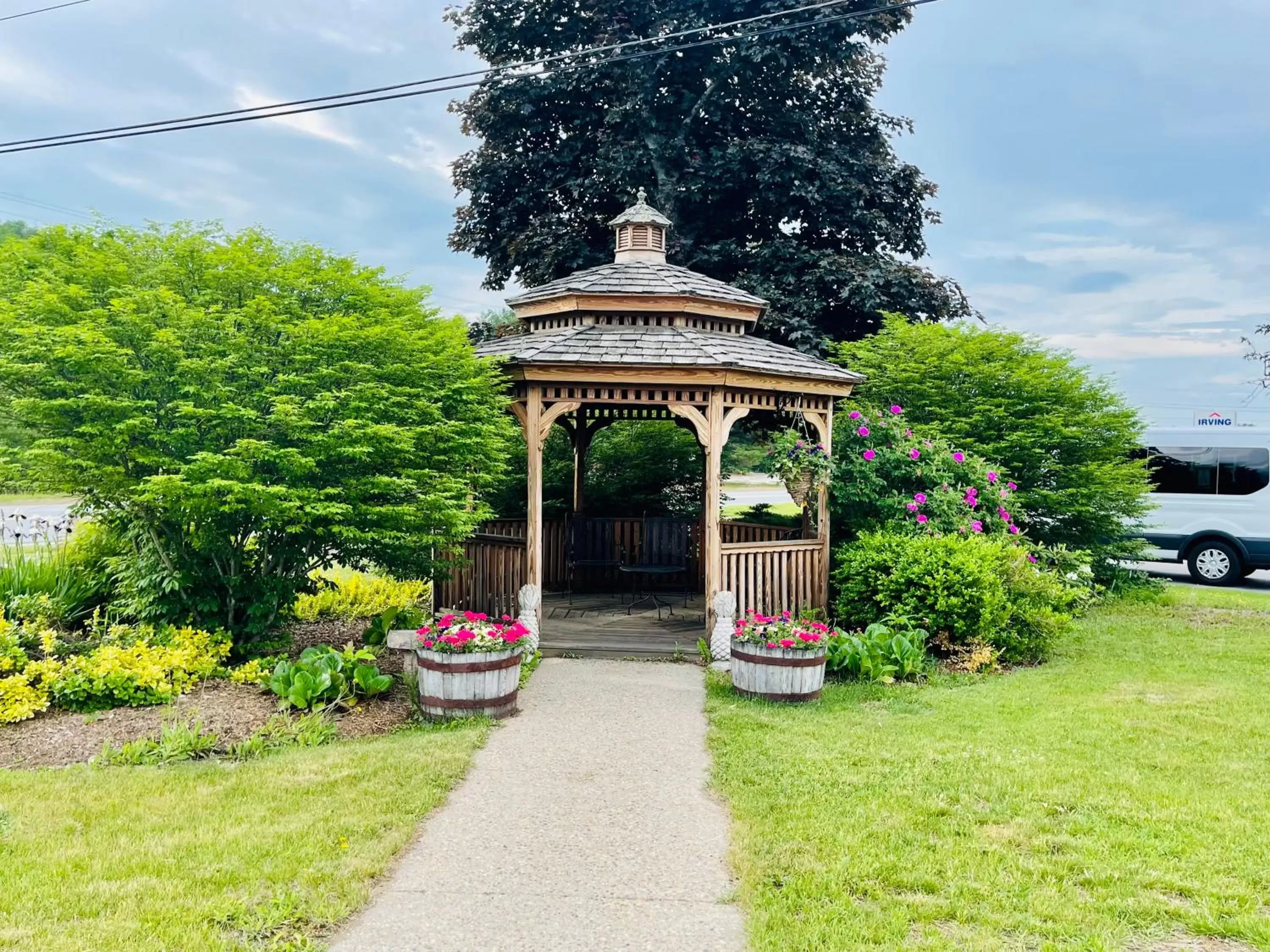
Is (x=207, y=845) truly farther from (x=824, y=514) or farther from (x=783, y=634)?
(x=824, y=514)

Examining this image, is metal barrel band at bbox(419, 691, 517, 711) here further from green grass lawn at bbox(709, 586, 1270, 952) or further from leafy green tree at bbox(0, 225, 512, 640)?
green grass lawn at bbox(709, 586, 1270, 952)

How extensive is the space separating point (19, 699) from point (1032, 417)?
39.3 feet

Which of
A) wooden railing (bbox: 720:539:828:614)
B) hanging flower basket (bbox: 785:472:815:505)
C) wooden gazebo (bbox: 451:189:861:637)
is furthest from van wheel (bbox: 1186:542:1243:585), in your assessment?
hanging flower basket (bbox: 785:472:815:505)

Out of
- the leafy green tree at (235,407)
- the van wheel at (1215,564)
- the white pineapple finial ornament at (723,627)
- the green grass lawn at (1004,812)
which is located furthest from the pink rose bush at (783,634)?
the van wheel at (1215,564)

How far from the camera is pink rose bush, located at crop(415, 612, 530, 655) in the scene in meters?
5.92

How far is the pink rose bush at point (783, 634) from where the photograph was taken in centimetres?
647

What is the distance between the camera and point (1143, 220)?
47.8 feet

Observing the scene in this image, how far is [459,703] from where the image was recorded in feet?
19.4

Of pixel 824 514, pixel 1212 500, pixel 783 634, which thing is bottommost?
pixel 783 634

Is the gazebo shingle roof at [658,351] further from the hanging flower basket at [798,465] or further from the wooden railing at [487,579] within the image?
the wooden railing at [487,579]

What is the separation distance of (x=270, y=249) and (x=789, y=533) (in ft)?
22.1

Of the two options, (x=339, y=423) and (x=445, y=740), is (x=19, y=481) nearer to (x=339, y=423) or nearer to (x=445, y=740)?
(x=339, y=423)

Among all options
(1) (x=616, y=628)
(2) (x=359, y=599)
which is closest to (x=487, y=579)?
(1) (x=616, y=628)

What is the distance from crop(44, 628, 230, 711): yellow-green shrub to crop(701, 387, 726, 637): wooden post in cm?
444
